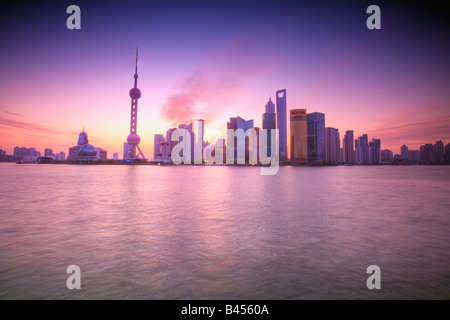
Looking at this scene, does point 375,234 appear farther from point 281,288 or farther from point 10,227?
point 10,227

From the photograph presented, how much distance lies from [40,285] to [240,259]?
6908 mm

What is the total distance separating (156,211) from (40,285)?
12277mm

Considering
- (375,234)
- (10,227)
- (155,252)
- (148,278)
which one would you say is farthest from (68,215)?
(375,234)

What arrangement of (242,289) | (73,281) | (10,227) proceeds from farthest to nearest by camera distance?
1. (10,227)
2. (73,281)
3. (242,289)

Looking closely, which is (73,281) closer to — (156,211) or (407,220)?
(156,211)

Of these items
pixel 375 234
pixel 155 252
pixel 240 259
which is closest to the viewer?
pixel 240 259

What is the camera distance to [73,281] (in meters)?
7.25

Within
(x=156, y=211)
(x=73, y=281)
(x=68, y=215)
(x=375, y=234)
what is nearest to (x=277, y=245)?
(x=375, y=234)

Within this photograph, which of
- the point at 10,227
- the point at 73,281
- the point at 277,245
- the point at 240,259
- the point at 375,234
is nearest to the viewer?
the point at 73,281

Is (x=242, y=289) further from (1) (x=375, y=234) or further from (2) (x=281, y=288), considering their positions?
(1) (x=375, y=234)
